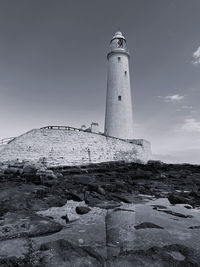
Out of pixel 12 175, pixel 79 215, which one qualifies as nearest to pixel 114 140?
pixel 12 175

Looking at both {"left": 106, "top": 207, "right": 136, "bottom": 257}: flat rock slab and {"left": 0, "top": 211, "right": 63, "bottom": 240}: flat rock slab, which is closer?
{"left": 106, "top": 207, "right": 136, "bottom": 257}: flat rock slab

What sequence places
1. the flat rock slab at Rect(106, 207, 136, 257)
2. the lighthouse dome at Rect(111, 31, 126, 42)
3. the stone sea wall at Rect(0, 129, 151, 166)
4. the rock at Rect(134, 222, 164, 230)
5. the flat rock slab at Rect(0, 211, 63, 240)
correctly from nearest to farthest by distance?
the flat rock slab at Rect(106, 207, 136, 257), the flat rock slab at Rect(0, 211, 63, 240), the rock at Rect(134, 222, 164, 230), the stone sea wall at Rect(0, 129, 151, 166), the lighthouse dome at Rect(111, 31, 126, 42)

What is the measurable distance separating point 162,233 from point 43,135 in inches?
708

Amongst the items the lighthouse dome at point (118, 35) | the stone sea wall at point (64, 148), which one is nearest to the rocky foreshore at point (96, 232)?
the stone sea wall at point (64, 148)

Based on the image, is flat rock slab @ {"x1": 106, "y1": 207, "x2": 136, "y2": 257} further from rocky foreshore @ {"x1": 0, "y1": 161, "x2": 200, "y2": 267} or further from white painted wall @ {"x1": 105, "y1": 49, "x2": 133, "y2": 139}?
white painted wall @ {"x1": 105, "y1": 49, "x2": 133, "y2": 139}

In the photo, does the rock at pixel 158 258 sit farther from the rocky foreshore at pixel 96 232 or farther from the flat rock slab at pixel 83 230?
the flat rock slab at pixel 83 230

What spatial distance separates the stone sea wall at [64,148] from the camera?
1950 centimetres

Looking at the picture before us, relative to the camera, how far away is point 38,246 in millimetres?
3336

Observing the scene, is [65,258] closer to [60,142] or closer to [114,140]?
[60,142]

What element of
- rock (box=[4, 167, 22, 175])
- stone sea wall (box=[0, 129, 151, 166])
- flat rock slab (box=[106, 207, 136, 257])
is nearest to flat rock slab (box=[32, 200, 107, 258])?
flat rock slab (box=[106, 207, 136, 257])

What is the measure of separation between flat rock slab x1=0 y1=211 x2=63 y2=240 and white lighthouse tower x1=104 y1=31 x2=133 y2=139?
2432cm

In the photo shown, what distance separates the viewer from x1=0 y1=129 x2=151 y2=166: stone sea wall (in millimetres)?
19500

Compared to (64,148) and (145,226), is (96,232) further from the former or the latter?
(64,148)

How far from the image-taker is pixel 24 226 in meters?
4.22
